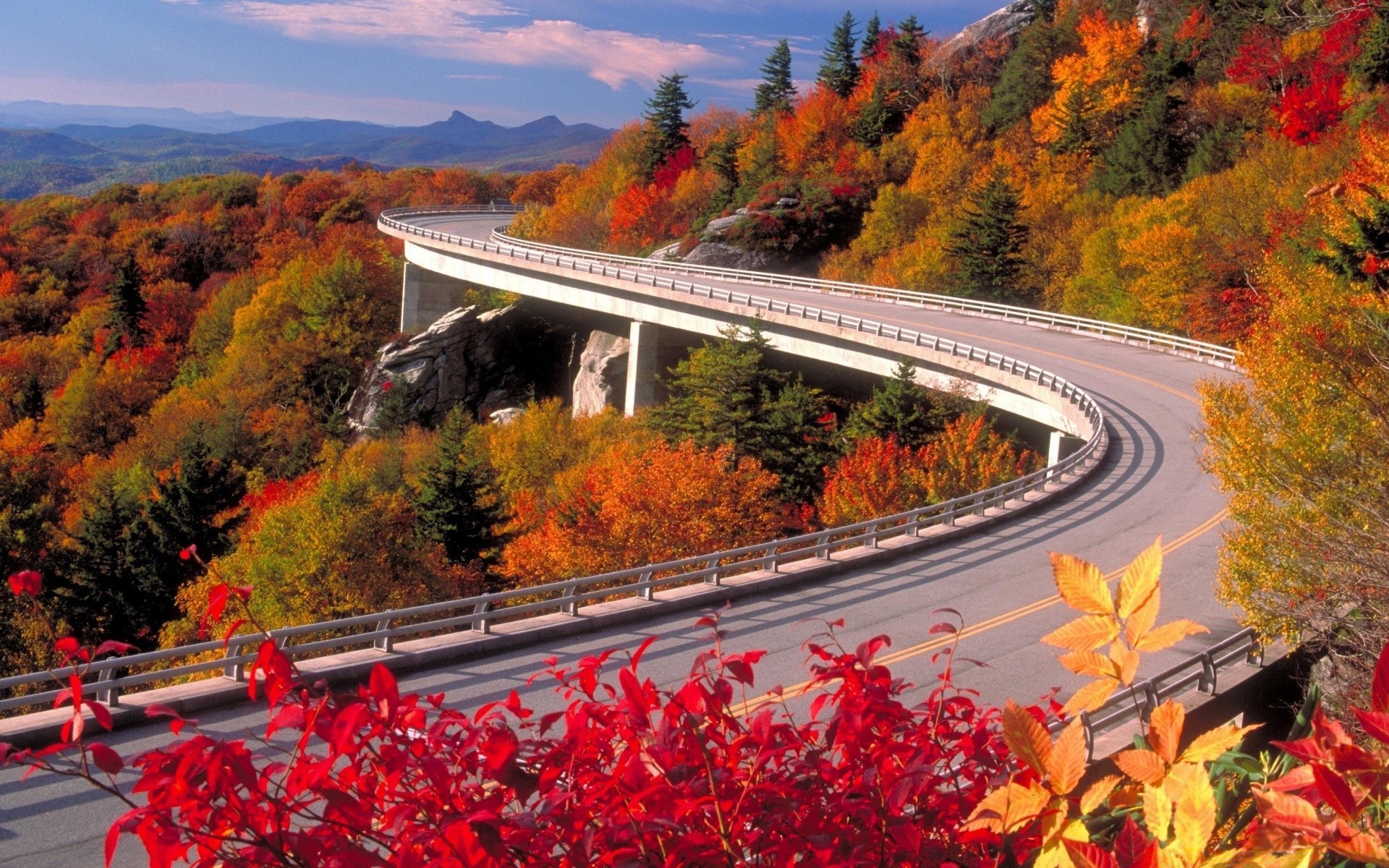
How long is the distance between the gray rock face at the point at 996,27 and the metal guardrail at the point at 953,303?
4177 centimetres

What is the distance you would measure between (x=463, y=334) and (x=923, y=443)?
1441 inches

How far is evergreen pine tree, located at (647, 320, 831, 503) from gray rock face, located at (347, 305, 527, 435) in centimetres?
2494

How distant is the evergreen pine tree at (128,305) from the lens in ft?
251

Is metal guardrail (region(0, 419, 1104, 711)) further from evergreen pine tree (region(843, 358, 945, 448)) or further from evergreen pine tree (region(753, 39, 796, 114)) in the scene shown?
evergreen pine tree (region(753, 39, 796, 114))

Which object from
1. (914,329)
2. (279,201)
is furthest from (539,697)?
(279,201)

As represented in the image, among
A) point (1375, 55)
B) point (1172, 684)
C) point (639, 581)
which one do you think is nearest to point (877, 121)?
point (1375, 55)

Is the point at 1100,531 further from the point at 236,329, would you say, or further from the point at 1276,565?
the point at 236,329

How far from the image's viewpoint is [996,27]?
9275 cm

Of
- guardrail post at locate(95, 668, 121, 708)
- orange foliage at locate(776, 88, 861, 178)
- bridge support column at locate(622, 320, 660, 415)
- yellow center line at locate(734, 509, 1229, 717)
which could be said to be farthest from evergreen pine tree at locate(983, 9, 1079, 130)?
guardrail post at locate(95, 668, 121, 708)

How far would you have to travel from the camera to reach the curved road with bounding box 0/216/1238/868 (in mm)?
9469

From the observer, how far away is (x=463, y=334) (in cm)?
6406

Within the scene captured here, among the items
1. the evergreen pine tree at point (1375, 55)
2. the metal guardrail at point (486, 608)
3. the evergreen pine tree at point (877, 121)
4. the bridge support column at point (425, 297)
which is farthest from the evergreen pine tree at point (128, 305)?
the evergreen pine tree at point (1375, 55)

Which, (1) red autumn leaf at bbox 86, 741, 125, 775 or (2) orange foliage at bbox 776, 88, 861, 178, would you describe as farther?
(2) orange foliage at bbox 776, 88, 861, 178

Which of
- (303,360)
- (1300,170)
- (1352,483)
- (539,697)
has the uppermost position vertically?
(1300,170)
